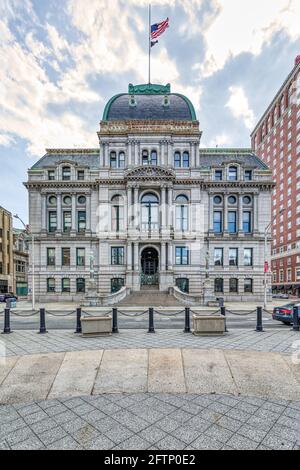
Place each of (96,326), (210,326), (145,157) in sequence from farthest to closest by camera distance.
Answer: (145,157), (210,326), (96,326)

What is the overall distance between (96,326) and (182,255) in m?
23.2

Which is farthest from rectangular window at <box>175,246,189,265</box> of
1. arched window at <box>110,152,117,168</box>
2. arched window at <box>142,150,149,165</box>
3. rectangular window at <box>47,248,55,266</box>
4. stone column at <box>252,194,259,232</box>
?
rectangular window at <box>47,248,55,266</box>

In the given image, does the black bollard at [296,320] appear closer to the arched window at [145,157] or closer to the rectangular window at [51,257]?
the arched window at [145,157]

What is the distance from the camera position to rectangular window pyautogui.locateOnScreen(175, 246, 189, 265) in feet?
106

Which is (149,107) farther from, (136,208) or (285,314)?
(285,314)

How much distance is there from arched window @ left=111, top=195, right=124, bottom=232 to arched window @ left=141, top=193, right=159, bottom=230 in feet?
9.97

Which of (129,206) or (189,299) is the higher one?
(129,206)

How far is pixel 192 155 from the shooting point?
107ft

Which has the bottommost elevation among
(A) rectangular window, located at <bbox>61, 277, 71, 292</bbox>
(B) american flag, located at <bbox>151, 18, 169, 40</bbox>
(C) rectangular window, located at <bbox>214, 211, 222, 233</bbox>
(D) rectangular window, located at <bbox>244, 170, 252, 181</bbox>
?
(A) rectangular window, located at <bbox>61, 277, 71, 292</bbox>

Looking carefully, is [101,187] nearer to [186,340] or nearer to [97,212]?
[97,212]

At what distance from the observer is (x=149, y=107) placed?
35.1 meters

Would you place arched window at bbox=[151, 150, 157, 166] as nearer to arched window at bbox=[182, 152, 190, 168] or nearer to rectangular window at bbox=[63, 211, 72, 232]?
arched window at bbox=[182, 152, 190, 168]

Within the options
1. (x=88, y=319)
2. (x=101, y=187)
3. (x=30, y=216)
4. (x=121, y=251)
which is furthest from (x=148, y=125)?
(x=88, y=319)

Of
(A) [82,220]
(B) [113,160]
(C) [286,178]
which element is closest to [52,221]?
(A) [82,220]
